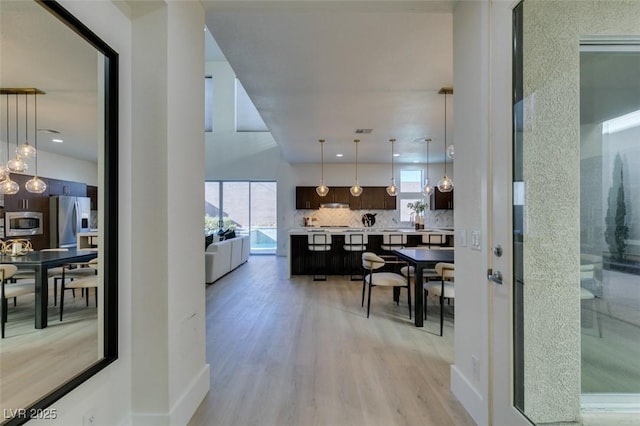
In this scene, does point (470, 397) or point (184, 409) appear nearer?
point (184, 409)

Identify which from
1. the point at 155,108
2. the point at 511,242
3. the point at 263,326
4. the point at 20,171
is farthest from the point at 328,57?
the point at 263,326

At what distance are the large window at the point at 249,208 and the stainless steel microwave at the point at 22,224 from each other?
8.98 metres

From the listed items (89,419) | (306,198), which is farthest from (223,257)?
(89,419)

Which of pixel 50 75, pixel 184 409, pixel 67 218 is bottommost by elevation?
pixel 184 409

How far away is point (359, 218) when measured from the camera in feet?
33.1

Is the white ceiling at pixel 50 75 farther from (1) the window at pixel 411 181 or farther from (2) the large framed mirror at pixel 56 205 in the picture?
(1) the window at pixel 411 181

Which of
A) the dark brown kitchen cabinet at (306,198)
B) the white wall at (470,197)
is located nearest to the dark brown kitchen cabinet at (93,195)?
the white wall at (470,197)

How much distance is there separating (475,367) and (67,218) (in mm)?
2580

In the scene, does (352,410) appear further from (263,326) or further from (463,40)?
(463,40)

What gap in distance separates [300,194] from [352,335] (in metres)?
6.63

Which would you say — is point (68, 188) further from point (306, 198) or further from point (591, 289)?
point (306, 198)

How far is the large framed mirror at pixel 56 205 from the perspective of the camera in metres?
1.22

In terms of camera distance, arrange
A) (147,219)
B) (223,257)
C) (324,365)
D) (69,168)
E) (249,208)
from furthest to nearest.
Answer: (249,208) < (223,257) < (324,365) < (147,219) < (69,168)

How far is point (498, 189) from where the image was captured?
1.81m
